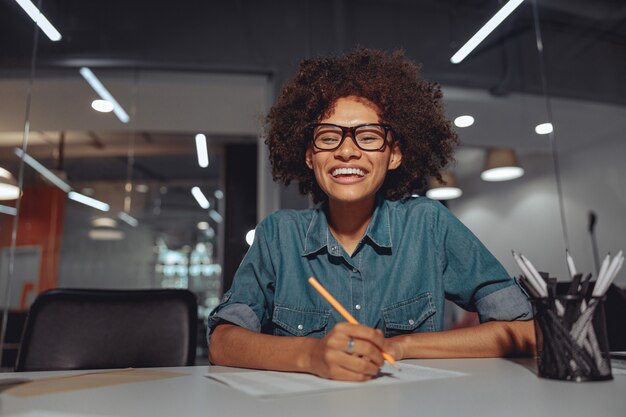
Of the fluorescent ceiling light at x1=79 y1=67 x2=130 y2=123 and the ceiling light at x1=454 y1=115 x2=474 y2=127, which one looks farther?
the ceiling light at x1=454 y1=115 x2=474 y2=127

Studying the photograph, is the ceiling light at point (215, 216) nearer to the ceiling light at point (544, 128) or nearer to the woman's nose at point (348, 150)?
the ceiling light at point (544, 128)

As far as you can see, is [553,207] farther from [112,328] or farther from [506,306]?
[112,328]

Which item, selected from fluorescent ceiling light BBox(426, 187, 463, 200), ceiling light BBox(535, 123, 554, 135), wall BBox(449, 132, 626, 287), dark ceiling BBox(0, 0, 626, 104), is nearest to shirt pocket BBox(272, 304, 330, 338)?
wall BBox(449, 132, 626, 287)

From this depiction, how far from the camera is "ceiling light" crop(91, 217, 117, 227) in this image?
13.5 ft

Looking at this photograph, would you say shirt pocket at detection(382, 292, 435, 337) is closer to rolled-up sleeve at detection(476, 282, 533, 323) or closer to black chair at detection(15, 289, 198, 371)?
rolled-up sleeve at detection(476, 282, 533, 323)

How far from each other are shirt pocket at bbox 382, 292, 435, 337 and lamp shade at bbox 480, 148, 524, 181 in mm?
2955

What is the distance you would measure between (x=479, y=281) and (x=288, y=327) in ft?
1.74

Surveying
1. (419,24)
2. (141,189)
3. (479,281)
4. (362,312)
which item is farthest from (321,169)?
(141,189)

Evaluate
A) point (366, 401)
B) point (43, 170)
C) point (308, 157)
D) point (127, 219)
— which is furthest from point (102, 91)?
point (366, 401)

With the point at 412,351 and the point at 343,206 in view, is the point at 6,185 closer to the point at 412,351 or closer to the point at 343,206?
the point at 343,206

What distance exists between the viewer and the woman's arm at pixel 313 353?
27.3 inches

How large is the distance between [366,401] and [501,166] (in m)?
3.71

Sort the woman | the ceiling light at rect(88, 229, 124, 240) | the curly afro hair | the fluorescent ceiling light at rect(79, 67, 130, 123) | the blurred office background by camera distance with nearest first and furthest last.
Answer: the woman → the curly afro hair → the blurred office background → the fluorescent ceiling light at rect(79, 67, 130, 123) → the ceiling light at rect(88, 229, 124, 240)

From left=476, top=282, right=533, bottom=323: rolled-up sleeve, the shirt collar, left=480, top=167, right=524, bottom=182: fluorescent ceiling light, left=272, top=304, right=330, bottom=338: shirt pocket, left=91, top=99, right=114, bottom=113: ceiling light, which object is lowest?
left=272, top=304, right=330, bottom=338: shirt pocket
